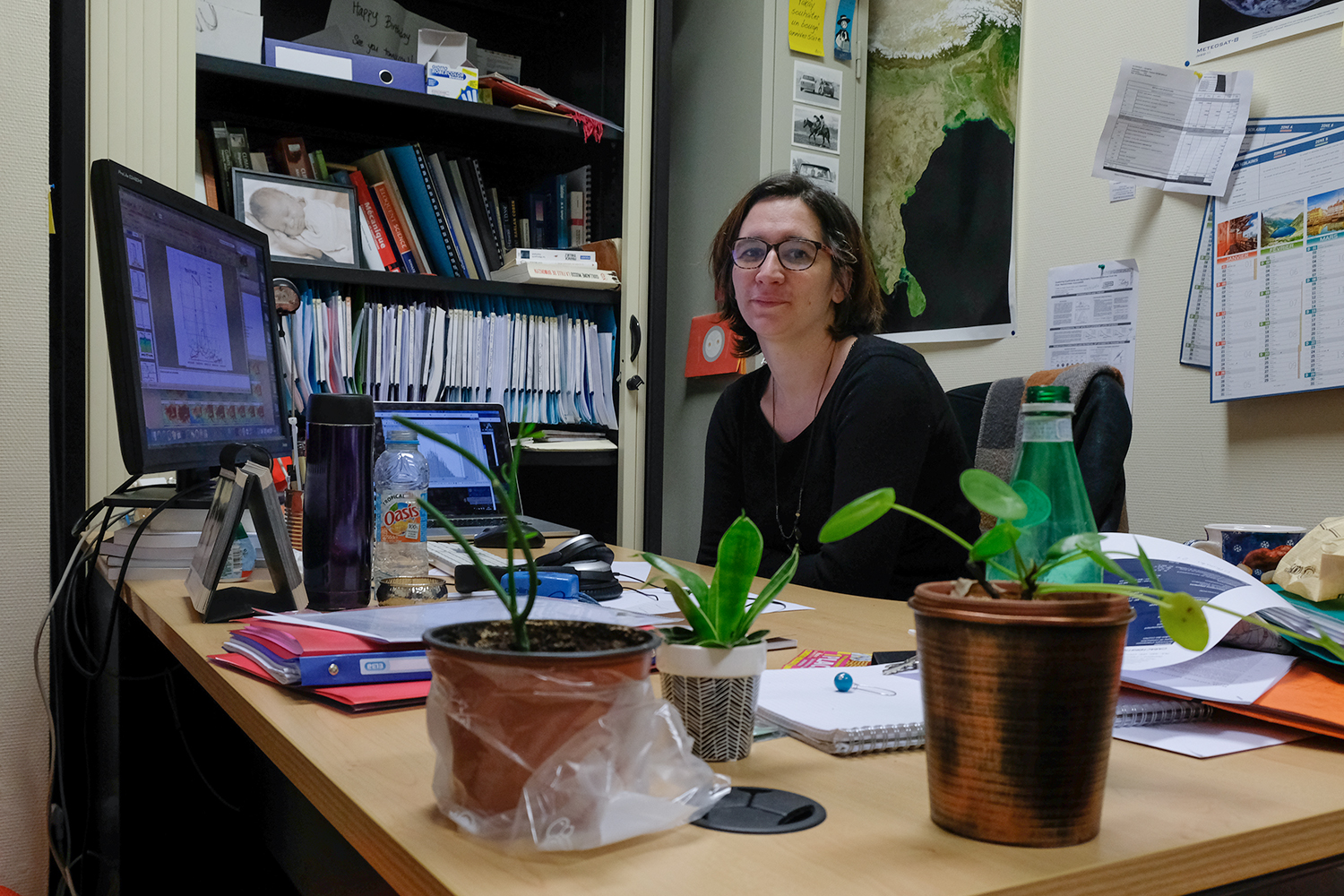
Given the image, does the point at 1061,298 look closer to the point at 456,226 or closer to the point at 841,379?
the point at 841,379

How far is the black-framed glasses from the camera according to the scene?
5.82ft

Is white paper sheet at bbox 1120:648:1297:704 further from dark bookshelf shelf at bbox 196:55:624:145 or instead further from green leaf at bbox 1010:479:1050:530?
dark bookshelf shelf at bbox 196:55:624:145

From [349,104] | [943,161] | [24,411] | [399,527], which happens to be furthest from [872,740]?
[349,104]

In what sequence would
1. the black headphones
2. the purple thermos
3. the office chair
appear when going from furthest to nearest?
the office chair
the black headphones
the purple thermos

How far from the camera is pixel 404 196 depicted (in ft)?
7.55

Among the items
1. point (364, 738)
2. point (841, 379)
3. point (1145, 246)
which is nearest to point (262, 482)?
point (364, 738)

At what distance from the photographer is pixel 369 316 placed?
2.17 m

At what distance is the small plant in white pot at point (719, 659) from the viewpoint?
0.56m

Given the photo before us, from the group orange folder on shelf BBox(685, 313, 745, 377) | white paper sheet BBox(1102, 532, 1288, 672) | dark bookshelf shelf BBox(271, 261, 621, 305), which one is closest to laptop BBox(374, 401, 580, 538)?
dark bookshelf shelf BBox(271, 261, 621, 305)

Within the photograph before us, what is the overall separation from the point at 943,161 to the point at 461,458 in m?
1.32

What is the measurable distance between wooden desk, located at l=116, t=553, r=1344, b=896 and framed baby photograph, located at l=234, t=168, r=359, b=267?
5.36 feet

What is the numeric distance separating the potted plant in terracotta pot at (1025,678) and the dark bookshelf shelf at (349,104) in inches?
78.9

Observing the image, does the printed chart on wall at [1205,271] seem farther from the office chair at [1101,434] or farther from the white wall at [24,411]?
the white wall at [24,411]

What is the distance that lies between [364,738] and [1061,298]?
1815 millimetres
